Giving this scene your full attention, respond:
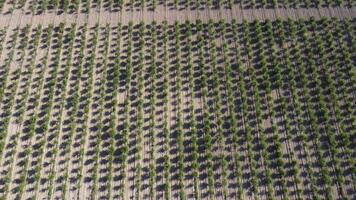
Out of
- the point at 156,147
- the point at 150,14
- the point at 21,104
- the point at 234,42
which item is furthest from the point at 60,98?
the point at 234,42

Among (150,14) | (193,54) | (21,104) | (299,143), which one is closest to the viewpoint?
(299,143)

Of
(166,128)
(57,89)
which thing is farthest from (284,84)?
(57,89)

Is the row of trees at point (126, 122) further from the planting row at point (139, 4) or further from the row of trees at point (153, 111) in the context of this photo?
the planting row at point (139, 4)

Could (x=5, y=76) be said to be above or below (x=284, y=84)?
above

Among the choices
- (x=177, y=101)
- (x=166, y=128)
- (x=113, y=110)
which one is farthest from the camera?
(x=177, y=101)

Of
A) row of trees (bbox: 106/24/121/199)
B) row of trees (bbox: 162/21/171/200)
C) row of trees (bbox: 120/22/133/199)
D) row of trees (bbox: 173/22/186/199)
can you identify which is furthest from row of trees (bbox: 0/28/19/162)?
row of trees (bbox: 173/22/186/199)

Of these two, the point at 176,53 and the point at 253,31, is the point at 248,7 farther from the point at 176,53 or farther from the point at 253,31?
the point at 176,53

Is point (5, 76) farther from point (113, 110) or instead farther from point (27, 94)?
point (113, 110)
